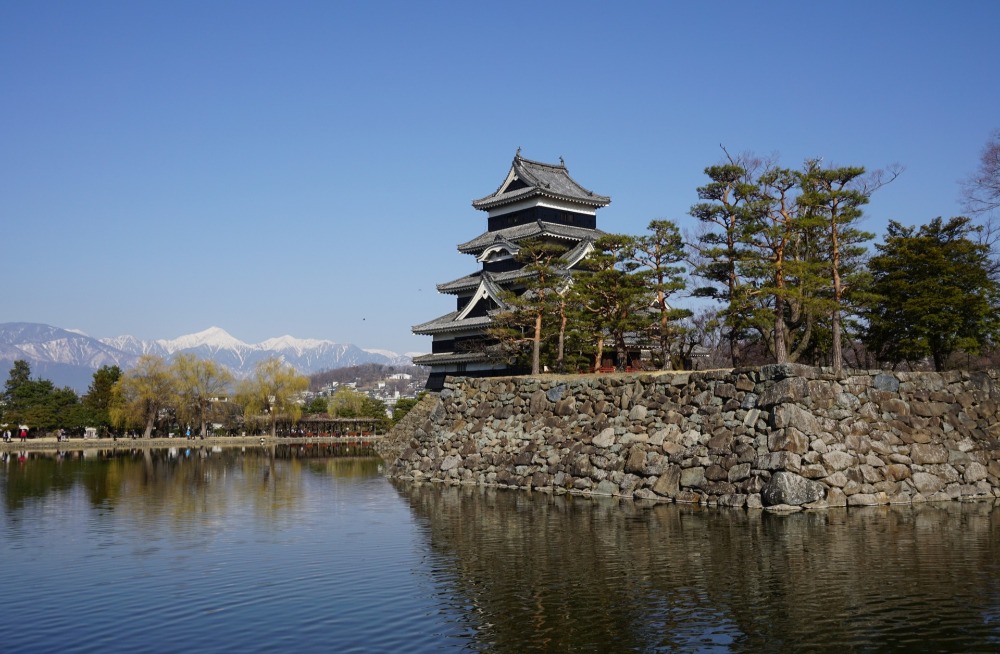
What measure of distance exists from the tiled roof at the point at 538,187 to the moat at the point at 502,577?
25.1 metres

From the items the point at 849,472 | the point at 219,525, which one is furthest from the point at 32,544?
the point at 849,472

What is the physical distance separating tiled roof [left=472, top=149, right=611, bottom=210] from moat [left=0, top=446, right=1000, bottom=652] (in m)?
25.1

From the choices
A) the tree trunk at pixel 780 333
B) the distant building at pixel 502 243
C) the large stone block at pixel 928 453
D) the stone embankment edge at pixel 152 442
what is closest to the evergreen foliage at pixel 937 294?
the tree trunk at pixel 780 333

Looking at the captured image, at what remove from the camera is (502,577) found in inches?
498

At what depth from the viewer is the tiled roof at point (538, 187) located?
4475cm

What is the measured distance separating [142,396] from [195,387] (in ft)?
14.0

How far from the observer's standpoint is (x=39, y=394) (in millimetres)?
76000

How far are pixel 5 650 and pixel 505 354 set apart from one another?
91.9ft

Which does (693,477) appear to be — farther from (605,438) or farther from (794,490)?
(605,438)

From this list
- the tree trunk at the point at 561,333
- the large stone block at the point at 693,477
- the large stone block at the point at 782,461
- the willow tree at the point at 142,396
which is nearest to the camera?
the large stone block at the point at 782,461

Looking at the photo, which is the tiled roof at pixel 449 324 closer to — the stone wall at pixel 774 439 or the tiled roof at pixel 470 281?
the tiled roof at pixel 470 281

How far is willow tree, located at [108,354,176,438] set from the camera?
216 ft

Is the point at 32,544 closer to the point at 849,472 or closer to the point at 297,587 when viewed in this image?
the point at 297,587

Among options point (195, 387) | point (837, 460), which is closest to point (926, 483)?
point (837, 460)
